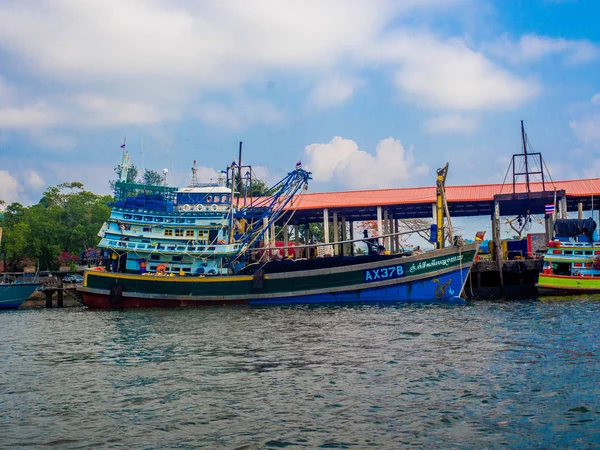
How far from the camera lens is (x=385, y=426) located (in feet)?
34.6

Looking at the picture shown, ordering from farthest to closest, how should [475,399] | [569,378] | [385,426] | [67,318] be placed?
1. [67,318]
2. [569,378]
3. [475,399]
4. [385,426]

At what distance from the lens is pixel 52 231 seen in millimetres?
64938

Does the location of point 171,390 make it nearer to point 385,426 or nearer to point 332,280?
point 385,426

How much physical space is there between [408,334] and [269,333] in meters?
5.58

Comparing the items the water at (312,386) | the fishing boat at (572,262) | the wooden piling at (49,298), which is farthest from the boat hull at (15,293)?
the fishing boat at (572,262)

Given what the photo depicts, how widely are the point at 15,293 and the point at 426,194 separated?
36.1m

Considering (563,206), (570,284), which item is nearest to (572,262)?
(570,284)

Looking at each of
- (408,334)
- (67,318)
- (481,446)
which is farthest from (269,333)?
(67,318)

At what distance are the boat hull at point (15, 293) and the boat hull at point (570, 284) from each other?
40.1 metres

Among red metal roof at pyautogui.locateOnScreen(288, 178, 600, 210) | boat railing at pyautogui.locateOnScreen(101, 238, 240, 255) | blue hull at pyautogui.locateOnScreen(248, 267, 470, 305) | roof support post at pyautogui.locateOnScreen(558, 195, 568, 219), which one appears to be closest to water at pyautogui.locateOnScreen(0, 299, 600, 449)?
blue hull at pyautogui.locateOnScreen(248, 267, 470, 305)

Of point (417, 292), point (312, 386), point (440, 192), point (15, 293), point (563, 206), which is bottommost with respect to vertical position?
point (312, 386)

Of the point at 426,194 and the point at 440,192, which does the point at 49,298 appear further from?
the point at 426,194

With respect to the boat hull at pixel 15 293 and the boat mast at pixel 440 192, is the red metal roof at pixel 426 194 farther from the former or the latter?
the boat hull at pixel 15 293

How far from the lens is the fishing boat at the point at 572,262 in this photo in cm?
4103
